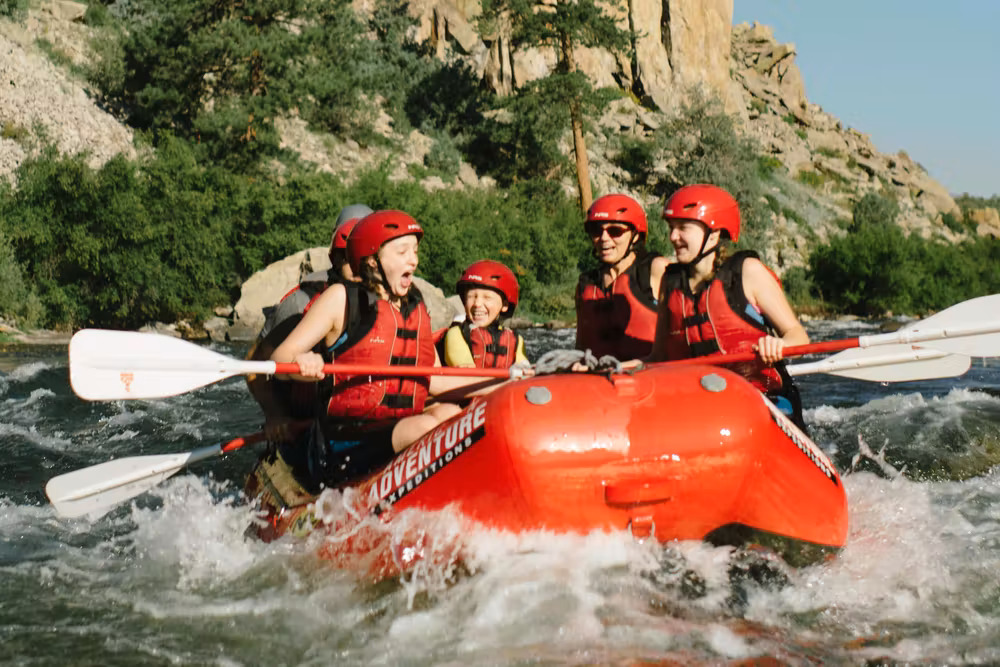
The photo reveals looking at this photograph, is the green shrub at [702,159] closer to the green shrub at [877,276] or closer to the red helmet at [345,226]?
the green shrub at [877,276]

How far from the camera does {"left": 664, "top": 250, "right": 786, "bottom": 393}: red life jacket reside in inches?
166

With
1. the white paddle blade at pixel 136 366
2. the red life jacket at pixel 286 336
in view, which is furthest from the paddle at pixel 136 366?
the red life jacket at pixel 286 336

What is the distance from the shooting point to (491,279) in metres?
4.95

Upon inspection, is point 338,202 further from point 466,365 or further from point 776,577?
point 776,577

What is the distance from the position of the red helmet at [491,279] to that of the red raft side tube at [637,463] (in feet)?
4.99

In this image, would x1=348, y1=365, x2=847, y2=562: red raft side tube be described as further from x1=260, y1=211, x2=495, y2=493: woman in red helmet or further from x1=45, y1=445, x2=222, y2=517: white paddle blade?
x1=45, y1=445, x2=222, y2=517: white paddle blade

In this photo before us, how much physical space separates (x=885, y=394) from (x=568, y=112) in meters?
20.6

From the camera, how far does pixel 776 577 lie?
138 inches

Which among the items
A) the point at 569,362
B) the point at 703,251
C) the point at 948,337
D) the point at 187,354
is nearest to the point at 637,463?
the point at 569,362

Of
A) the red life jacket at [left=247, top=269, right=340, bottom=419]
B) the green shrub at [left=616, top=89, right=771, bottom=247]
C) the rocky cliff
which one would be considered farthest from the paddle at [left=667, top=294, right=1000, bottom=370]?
the green shrub at [left=616, top=89, right=771, bottom=247]

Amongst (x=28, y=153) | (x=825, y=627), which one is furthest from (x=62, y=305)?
(x=825, y=627)

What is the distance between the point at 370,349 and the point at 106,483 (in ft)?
5.88

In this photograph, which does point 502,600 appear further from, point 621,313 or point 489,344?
point 621,313

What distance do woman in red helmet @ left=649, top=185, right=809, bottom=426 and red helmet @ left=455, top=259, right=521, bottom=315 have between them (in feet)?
3.24
